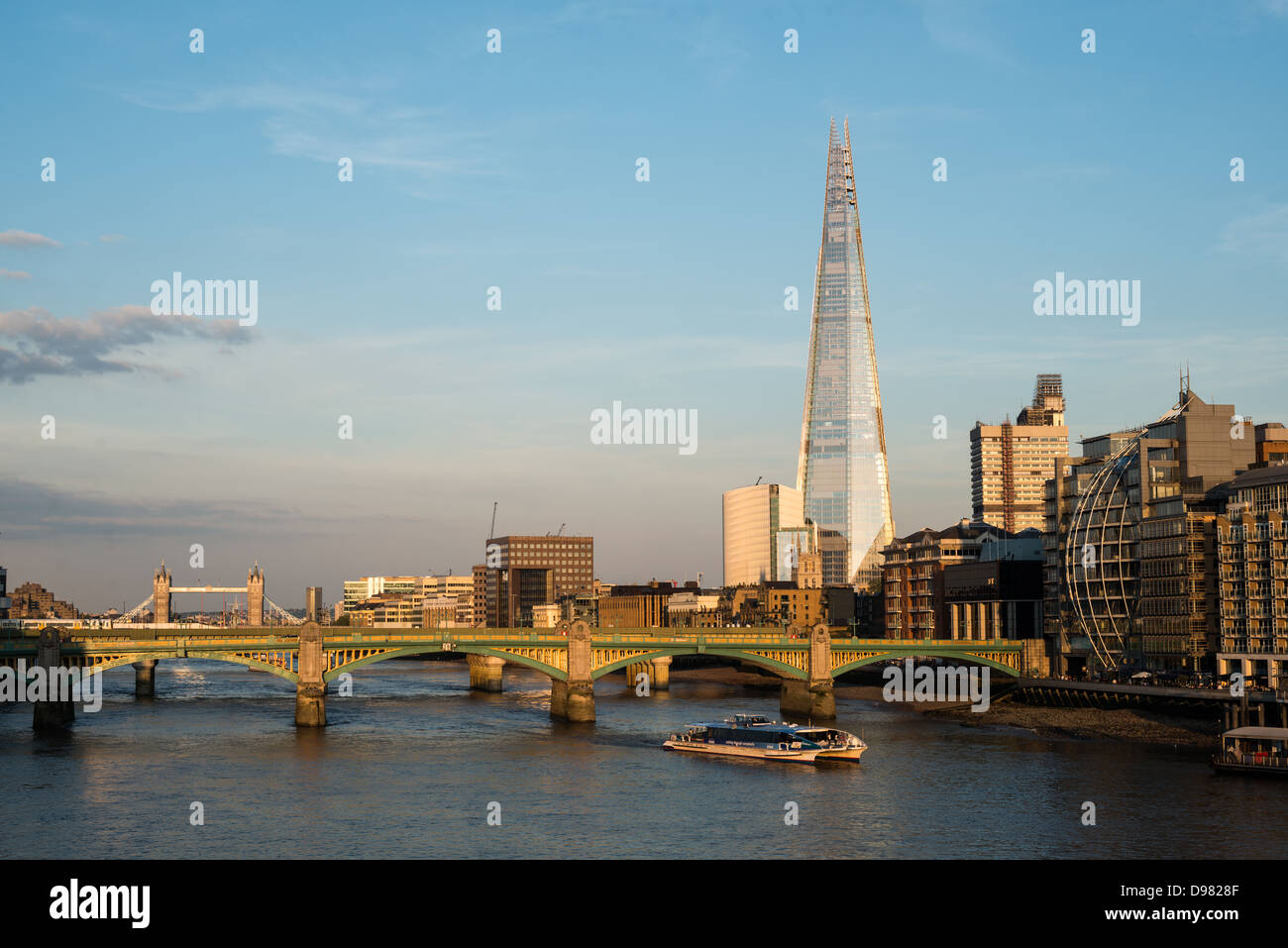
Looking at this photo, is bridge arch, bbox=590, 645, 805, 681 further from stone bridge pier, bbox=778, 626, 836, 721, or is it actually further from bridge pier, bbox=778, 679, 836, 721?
bridge pier, bbox=778, 679, 836, 721

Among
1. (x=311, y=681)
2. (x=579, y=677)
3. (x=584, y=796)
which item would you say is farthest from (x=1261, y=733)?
(x=311, y=681)

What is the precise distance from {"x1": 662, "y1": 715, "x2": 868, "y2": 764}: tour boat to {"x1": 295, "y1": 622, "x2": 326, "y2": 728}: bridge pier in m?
34.5

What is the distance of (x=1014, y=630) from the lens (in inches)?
7584

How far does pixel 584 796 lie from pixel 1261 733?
1989 inches

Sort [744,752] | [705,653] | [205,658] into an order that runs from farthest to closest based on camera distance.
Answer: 1. [705,653]
2. [205,658]
3. [744,752]

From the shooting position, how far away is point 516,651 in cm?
14075

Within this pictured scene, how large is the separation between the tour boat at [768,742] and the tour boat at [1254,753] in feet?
90.1

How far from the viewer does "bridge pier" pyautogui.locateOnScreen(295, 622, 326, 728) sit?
428 feet

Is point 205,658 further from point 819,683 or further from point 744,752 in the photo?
point 819,683

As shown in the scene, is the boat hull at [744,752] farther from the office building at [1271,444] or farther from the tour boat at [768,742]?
the office building at [1271,444]

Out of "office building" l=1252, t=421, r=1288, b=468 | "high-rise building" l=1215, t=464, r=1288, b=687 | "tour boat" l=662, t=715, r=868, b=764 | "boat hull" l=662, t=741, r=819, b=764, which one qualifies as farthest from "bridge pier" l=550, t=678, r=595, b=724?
"office building" l=1252, t=421, r=1288, b=468
